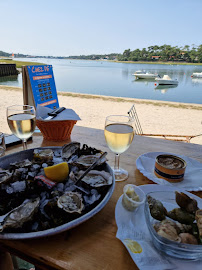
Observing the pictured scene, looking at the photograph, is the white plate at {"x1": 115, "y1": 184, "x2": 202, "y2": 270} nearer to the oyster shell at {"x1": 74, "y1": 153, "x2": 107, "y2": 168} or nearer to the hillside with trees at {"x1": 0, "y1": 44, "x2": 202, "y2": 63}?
the oyster shell at {"x1": 74, "y1": 153, "x2": 107, "y2": 168}

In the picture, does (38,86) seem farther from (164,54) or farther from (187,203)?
(164,54)

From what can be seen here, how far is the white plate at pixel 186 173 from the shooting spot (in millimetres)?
909

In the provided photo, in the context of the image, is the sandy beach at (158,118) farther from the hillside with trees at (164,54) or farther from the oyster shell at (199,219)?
the hillside with trees at (164,54)

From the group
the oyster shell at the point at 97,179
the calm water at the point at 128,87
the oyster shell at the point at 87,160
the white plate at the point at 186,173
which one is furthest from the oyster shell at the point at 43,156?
the calm water at the point at 128,87

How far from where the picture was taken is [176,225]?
546 millimetres

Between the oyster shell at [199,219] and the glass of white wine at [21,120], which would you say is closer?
the oyster shell at [199,219]

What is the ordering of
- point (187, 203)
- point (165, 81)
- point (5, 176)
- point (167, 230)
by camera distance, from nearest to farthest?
point (167, 230), point (187, 203), point (5, 176), point (165, 81)

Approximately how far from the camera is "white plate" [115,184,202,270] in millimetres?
506

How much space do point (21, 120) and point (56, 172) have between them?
0.47 m

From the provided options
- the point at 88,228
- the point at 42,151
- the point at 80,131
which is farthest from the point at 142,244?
the point at 80,131

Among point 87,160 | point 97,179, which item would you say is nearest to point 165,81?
point 87,160

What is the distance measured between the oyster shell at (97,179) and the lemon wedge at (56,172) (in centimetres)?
10

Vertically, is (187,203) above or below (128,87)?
above

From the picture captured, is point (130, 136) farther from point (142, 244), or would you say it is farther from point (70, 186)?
point (142, 244)
